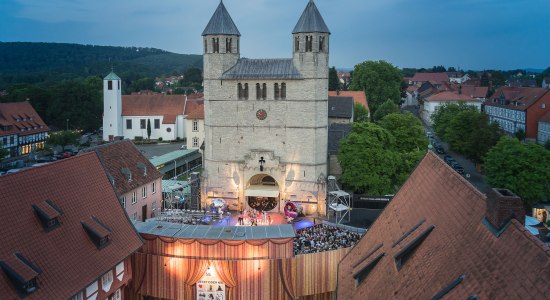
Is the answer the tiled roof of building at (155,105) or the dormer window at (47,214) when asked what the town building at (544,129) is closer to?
the tiled roof of building at (155,105)

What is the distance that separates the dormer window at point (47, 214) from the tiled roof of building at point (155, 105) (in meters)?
64.0

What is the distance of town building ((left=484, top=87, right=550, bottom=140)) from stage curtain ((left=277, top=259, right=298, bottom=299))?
56391 mm

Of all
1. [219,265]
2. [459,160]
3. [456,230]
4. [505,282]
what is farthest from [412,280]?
[459,160]

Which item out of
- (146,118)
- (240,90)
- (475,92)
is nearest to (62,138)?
(146,118)

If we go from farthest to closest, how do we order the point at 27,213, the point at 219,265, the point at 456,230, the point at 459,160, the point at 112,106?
the point at 112,106
the point at 459,160
the point at 219,265
the point at 27,213
the point at 456,230

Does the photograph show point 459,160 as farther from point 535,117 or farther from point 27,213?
point 27,213

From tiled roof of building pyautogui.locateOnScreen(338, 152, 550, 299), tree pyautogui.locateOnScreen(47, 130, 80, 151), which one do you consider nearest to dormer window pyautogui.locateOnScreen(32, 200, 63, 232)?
tiled roof of building pyautogui.locateOnScreen(338, 152, 550, 299)

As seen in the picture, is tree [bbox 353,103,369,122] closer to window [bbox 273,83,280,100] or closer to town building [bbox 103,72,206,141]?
town building [bbox 103,72,206,141]

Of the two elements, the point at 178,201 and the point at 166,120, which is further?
the point at 166,120

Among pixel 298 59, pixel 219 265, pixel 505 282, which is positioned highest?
pixel 298 59

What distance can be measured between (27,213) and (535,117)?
69.1 metres

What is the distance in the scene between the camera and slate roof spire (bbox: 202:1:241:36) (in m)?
41.1

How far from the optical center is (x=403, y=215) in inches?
752

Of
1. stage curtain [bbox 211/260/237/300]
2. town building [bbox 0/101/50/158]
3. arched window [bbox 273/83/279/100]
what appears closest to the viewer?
stage curtain [bbox 211/260/237/300]
